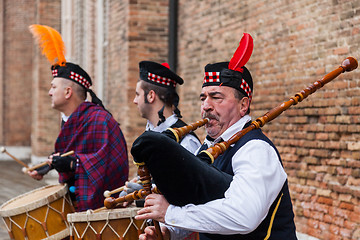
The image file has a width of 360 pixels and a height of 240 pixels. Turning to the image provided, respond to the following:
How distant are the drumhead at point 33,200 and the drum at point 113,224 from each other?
2.41 ft

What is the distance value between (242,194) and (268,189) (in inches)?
5.2

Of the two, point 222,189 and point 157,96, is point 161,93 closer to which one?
point 157,96

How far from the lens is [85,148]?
15.1 feet

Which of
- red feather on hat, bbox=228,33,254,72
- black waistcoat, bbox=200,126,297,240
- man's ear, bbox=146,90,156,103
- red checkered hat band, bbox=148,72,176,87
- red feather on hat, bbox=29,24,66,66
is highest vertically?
red feather on hat, bbox=29,24,66,66

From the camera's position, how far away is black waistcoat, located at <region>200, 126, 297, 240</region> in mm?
2305

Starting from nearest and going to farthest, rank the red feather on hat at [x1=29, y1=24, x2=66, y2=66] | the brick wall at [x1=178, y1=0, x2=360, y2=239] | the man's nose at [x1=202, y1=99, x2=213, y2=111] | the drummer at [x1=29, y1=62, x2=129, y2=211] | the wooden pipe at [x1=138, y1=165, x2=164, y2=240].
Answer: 1. the wooden pipe at [x1=138, y1=165, x2=164, y2=240]
2. the man's nose at [x1=202, y1=99, x2=213, y2=111]
3. the drummer at [x1=29, y1=62, x2=129, y2=211]
4. the brick wall at [x1=178, y1=0, x2=360, y2=239]
5. the red feather on hat at [x1=29, y1=24, x2=66, y2=66]

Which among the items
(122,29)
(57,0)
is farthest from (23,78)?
(122,29)

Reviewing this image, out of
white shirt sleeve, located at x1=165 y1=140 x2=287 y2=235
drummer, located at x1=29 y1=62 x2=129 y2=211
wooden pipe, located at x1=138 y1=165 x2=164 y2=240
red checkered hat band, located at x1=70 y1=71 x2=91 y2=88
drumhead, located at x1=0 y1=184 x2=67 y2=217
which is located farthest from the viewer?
red checkered hat band, located at x1=70 y1=71 x2=91 y2=88

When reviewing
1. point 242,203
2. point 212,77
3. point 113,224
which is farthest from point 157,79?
point 242,203

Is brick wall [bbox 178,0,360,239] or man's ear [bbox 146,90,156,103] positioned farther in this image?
brick wall [bbox 178,0,360,239]

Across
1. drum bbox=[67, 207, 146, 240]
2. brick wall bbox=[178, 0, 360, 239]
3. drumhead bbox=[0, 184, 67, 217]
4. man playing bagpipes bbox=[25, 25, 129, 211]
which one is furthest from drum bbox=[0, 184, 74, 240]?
brick wall bbox=[178, 0, 360, 239]

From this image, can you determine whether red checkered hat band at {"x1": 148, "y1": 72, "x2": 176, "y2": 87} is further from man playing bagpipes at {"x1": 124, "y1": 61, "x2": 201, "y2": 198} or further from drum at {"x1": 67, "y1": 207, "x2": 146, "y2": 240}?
drum at {"x1": 67, "y1": 207, "x2": 146, "y2": 240}

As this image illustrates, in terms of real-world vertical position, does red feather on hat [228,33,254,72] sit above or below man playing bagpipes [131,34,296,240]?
above

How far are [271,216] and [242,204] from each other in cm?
31
